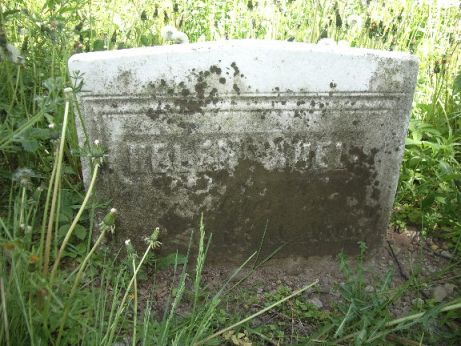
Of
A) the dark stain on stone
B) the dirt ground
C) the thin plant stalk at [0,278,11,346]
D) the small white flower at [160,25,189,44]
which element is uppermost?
the small white flower at [160,25,189,44]

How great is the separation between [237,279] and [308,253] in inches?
13.1

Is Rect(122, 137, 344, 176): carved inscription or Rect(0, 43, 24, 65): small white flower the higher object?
Rect(0, 43, 24, 65): small white flower

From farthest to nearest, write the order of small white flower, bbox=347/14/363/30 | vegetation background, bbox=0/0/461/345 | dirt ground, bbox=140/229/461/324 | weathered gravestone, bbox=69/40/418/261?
1. small white flower, bbox=347/14/363/30
2. dirt ground, bbox=140/229/461/324
3. weathered gravestone, bbox=69/40/418/261
4. vegetation background, bbox=0/0/461/345

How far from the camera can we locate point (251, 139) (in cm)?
185

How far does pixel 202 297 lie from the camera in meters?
1.95

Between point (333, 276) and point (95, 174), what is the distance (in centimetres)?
120

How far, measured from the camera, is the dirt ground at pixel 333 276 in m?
1.98

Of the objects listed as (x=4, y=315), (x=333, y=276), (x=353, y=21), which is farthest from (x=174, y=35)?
(x=4, y=315)

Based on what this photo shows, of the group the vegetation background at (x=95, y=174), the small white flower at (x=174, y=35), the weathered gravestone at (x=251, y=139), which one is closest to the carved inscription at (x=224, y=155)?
the weathered gravestone at (x=251, y=139)

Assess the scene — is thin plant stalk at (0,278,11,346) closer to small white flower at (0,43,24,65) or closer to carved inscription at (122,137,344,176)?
carved inscription at (122,137,344,176)

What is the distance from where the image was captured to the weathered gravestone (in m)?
1.69

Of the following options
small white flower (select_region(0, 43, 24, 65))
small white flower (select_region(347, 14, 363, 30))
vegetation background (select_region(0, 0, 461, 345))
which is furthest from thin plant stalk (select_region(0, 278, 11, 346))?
small white flower (select_region(347, 14, 363, 30))

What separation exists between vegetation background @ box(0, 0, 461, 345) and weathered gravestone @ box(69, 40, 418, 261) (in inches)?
5.7

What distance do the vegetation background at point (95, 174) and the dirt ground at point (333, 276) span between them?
0.27 ft
